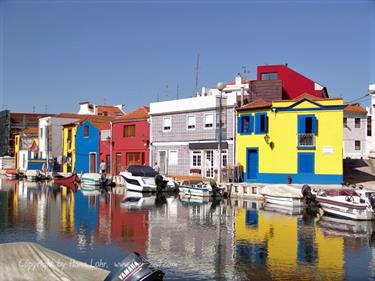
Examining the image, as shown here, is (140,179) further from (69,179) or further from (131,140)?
(69,179)

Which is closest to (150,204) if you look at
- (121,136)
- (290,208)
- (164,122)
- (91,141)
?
(290,208)

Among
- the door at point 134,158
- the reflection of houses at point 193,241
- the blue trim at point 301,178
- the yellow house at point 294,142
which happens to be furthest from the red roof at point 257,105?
the door at point 134,158

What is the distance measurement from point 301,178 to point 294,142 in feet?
9.06

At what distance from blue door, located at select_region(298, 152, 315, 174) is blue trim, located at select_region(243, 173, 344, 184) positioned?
0.37 m

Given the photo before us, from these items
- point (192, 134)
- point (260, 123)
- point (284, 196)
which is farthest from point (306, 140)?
point (192, 134)

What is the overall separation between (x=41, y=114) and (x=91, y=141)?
53.5 m

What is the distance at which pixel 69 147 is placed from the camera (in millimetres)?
63344

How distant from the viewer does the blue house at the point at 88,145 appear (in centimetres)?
5769

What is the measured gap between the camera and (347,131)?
56.5 meters

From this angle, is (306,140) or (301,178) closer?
(301,178)

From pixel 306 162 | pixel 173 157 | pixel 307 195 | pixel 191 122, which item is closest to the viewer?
pixel 307 195

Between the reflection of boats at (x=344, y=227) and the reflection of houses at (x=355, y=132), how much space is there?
3198 centimetres

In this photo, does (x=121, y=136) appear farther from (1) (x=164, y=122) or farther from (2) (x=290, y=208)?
(2) (x=290, y=208)

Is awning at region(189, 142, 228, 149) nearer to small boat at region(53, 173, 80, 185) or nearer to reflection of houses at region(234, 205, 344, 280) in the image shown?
small boat at region(53, 173, 80, 185)
